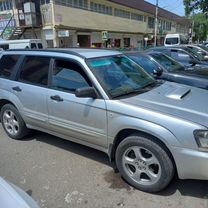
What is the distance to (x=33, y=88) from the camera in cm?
396

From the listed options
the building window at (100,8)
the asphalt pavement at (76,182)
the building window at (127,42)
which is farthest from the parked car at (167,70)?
the building window at (127,42)

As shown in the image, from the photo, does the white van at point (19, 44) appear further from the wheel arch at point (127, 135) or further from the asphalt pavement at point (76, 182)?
the wheel arch at point (127, 135)

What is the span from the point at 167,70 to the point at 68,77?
3608 millimetres

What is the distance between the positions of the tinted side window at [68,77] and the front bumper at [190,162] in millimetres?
1511

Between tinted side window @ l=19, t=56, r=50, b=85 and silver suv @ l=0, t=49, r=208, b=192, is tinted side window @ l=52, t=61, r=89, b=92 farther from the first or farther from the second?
tinted side window @ l=19, t=56, r=50, b=85

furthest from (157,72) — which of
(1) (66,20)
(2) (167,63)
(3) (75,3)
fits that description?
(3) (75,3)

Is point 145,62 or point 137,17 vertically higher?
point 137,17

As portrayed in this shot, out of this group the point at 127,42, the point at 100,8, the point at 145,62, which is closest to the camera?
the point at 145,62

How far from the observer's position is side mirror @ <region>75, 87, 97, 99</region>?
3046 mm

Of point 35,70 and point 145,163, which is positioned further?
point 35,70

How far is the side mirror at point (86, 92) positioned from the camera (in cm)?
305

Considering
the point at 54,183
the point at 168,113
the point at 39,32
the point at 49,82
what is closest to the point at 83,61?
the point at 49,82

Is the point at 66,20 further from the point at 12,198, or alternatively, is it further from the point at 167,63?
the point at 12,198

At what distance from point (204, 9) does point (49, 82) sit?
11.8m
